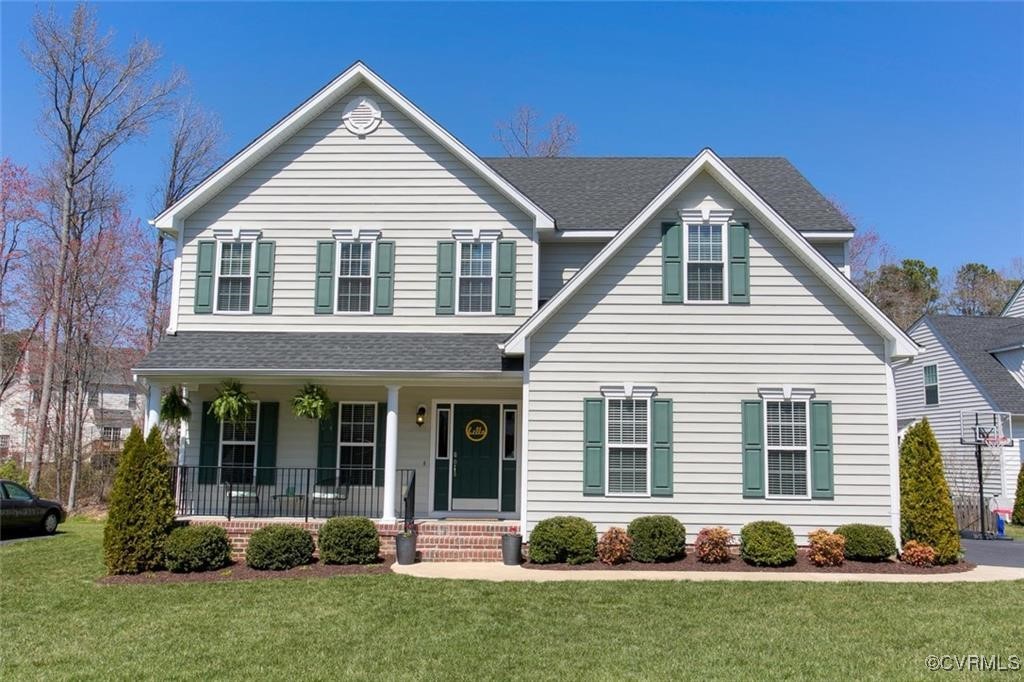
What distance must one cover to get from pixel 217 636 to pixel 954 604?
906 cm

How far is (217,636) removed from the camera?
857 cm

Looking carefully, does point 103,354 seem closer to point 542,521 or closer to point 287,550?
point 287,550

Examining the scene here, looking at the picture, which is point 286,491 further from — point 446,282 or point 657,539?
point 657,539

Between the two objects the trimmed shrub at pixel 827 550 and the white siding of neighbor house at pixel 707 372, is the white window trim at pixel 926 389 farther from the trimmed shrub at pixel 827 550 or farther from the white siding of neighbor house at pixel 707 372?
the trimmed shrub at pixel 827 550

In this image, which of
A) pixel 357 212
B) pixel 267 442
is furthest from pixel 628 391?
pixel 267 442

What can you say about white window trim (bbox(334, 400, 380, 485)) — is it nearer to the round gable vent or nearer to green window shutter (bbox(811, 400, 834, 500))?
the round gable vent

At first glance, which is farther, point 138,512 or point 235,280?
point 235,280

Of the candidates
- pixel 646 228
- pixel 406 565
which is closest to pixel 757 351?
pixel 646 228

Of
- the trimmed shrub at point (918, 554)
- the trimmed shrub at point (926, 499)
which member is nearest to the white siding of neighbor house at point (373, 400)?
the trimmed shrub at point (926, 499)

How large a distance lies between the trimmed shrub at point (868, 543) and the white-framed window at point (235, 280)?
12.0m

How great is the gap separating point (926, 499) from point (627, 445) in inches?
197

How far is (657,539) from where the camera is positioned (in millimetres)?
12500

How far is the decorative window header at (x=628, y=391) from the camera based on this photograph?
527 inches

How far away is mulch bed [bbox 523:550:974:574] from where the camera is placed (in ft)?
39.9
